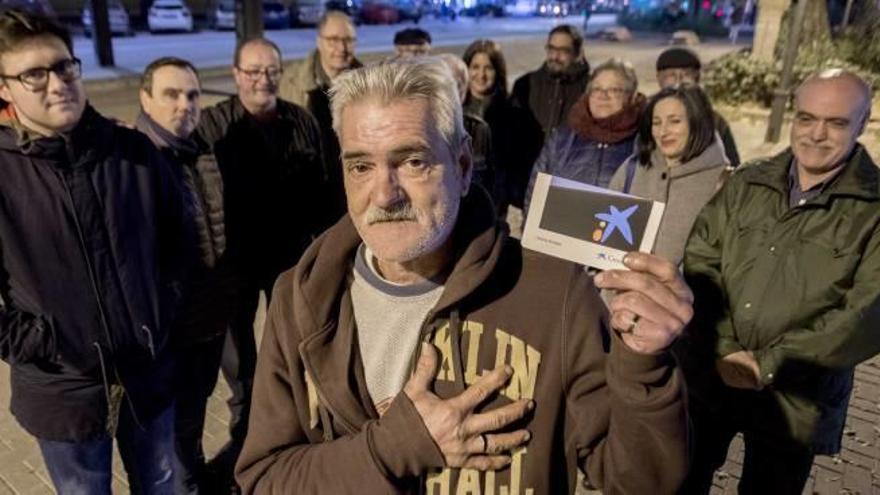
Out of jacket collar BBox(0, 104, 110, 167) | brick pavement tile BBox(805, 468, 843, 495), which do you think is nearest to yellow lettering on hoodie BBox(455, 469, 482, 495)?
jacket collar BBox(0, 104, 110, 167)

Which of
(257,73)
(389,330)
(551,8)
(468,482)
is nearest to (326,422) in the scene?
(389,330)

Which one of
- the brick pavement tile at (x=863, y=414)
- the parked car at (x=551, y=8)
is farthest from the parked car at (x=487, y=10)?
the brick pavement tile at (x=863, y=414)

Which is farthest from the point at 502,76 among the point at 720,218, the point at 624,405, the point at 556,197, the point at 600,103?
the point at 624,405

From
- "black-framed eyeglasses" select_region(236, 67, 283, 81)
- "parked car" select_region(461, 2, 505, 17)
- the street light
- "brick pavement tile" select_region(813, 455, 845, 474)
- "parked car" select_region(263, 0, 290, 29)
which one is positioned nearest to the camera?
"brick pavement tile" select_region(813, 455, 845, 474)

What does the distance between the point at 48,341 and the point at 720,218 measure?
2.48 metres

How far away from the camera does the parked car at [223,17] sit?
32.2 m

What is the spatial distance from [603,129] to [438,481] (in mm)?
2849

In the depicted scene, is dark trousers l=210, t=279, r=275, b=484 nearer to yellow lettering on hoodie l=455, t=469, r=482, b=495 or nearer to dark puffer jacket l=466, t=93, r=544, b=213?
dark puffer jacket l=466, t=93, r=544, b=213

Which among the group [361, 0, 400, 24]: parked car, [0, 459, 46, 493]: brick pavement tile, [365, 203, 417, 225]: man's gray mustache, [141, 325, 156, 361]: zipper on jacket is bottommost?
[0, 459, 46, 493]: brick pavement tile

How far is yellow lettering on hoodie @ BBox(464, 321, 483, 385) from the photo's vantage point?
58.6 inches

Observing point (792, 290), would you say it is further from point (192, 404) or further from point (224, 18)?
point (224, 18)

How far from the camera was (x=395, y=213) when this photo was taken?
59.7 inches

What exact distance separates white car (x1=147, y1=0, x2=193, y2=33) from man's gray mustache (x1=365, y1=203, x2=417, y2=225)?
102 ft

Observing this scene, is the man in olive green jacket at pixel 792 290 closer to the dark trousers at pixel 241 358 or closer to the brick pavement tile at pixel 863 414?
the brick pavement tile at pixel 863 414
